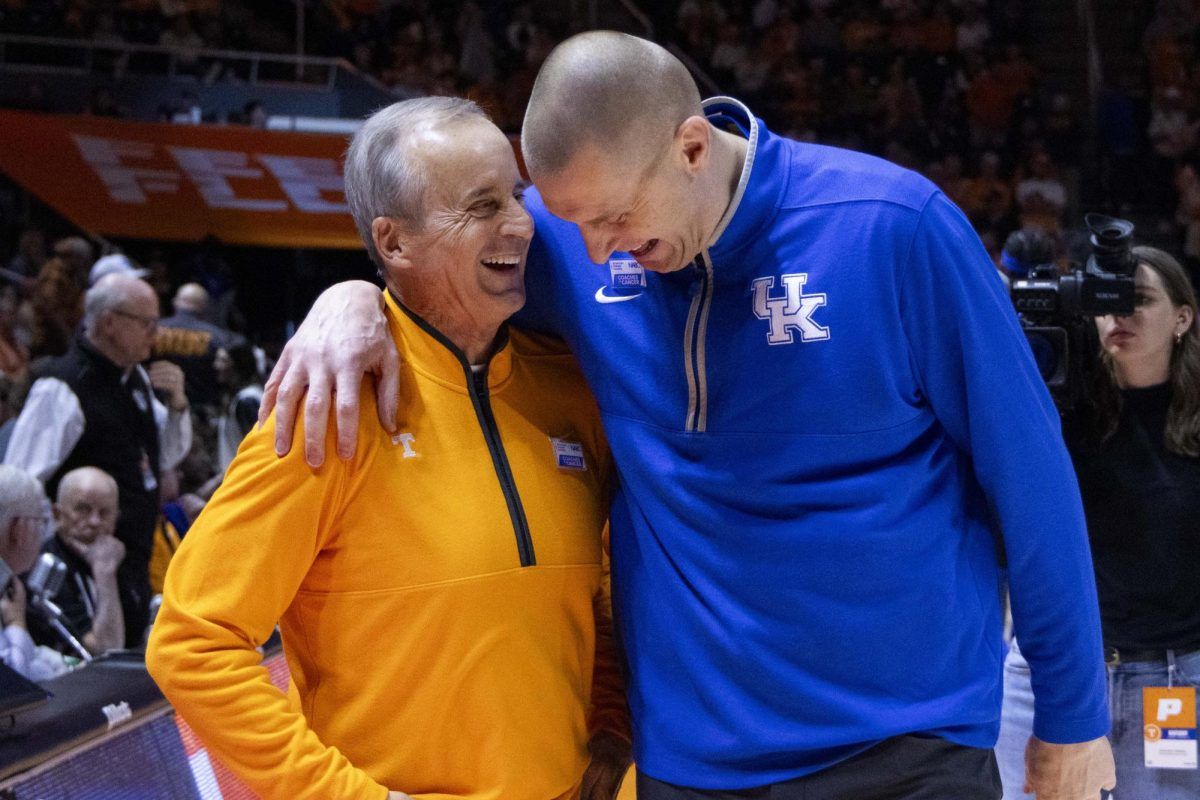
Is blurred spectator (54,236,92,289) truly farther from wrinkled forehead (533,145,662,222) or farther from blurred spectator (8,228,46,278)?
wrinkled forehead (533,145,662,222)

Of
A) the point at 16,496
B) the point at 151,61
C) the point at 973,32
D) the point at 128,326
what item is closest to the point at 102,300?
the point at 128,326

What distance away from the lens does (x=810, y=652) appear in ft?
5.59

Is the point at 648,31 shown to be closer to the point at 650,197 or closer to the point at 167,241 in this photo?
the point at 167,241

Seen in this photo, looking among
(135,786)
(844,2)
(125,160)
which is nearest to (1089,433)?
(135,786)

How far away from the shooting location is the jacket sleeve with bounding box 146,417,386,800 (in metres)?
1.66

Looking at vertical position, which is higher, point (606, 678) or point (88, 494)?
point (606, 678)

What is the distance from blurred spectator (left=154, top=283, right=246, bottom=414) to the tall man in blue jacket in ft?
17.3

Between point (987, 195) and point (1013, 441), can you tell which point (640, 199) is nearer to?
point (1013, 441)

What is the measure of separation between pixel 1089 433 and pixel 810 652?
5.64 feet

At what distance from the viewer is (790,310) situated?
1.70m

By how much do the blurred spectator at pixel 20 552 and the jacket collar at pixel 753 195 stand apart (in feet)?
8.28

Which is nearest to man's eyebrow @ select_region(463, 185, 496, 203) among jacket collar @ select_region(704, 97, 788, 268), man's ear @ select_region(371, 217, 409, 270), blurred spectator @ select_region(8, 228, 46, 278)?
man's ear @ select_region(371, 217, 409, 270)

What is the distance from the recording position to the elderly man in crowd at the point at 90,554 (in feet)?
14.1

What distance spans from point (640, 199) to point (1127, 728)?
205 centimetres
